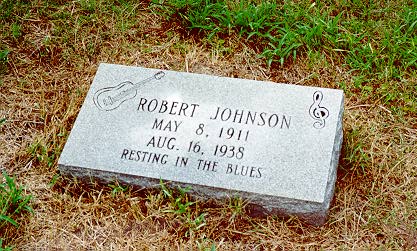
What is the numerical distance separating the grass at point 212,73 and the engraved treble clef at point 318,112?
0.80 feet

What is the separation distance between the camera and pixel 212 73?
11.4 ft

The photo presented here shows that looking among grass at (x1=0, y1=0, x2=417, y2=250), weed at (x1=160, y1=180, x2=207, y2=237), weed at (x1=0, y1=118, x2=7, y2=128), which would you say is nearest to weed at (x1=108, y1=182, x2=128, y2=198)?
grass at (x1=0, y1=0, x2=417, y2=250)

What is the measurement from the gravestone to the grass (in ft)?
0.33

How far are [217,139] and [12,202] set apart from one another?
94 centimetres

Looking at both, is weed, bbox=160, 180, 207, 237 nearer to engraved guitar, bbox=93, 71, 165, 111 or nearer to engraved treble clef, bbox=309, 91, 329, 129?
engraved guitar, bbox=93, 71, 165, 111

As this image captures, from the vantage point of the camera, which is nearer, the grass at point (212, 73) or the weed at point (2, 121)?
the grass at point (212, 73)

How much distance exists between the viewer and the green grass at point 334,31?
336 cm

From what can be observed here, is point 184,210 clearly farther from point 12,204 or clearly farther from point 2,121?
point 2,121

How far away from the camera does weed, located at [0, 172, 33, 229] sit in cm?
283

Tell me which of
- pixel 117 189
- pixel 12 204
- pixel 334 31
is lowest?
pixel 12 204

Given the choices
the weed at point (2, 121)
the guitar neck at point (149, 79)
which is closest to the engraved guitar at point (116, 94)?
the guitar neck at point (149, 79)

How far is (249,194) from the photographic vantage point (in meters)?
2.74

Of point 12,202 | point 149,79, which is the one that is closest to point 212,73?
point 149,79

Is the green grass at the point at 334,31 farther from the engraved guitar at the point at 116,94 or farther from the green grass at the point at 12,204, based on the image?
the green grass at the point at 12,204
